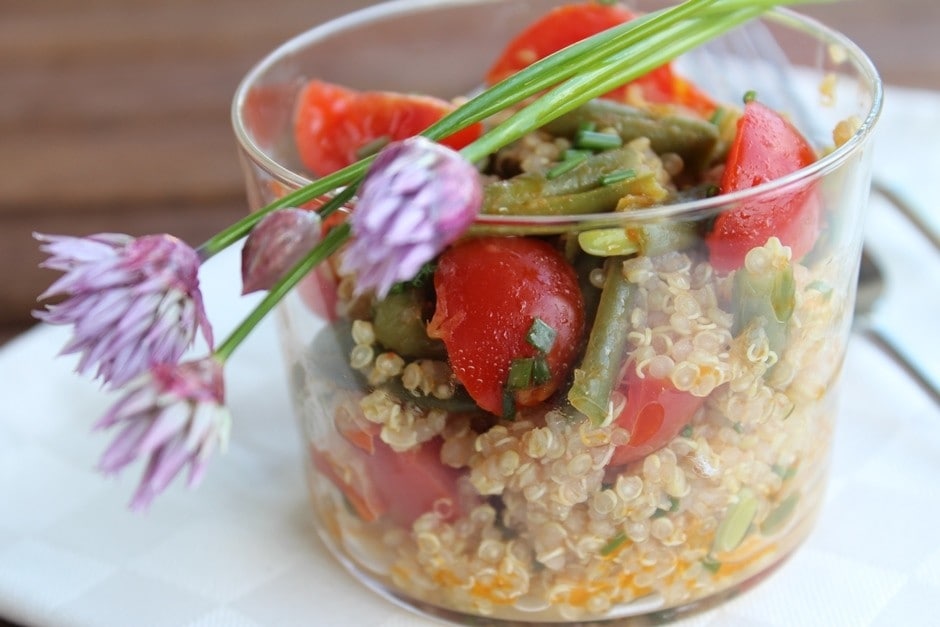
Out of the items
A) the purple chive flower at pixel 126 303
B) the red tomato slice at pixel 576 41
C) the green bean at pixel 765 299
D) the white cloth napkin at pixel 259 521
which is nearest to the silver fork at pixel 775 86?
the white cloth napkin at pixel 259 521

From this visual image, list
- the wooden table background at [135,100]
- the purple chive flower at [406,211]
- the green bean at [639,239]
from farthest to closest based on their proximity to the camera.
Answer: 1. the wooden table background at [135,100]
2. the green bean at [639,239]
3. the purple chive flower at [406,211]

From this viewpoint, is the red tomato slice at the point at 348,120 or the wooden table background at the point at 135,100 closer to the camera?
the red tomato slice at the point at 348,120

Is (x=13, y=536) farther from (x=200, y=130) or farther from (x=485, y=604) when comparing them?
(x=200, y=130)

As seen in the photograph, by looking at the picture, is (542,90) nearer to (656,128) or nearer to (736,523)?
(656,128)

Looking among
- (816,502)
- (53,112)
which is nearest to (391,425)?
(816,502)

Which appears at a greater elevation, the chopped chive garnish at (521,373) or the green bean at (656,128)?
the green bean at (656,128)

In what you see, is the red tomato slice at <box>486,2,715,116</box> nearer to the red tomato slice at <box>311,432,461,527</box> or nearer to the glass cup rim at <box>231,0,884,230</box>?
the glass cup rim at <box>231,0,884,230</box>

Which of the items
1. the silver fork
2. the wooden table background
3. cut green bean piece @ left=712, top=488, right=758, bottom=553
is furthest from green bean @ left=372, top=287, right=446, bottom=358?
the wooden table background

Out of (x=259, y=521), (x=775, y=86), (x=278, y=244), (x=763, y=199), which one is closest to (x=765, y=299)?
(x=763, y=199)

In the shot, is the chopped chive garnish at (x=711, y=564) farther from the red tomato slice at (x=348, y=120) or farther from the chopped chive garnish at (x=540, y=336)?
the red tomato slice at (x=348, y=120)
